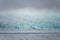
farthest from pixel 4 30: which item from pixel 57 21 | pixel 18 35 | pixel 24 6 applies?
pixel 57 21

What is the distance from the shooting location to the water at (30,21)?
9.31 ft

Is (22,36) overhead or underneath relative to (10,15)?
underneath

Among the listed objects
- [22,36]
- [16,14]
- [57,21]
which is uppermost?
[16,14]

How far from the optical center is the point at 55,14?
116 inches

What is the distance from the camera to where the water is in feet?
9.31

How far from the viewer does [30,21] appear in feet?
9.61

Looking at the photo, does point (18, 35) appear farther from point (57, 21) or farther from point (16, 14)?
point (57, 21)

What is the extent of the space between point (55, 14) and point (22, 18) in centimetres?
72

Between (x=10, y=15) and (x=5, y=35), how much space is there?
1.62 feet

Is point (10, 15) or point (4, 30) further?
point (10, 15)

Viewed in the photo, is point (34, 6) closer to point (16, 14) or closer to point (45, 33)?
point (16, 14)

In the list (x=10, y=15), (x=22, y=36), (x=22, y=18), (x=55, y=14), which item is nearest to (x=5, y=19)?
(x=10, y=15)

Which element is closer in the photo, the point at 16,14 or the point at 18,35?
the point at 18,35

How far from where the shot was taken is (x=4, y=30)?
9.04ft
